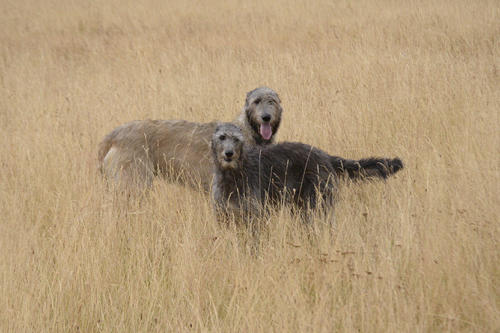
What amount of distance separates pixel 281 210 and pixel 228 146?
0.68m

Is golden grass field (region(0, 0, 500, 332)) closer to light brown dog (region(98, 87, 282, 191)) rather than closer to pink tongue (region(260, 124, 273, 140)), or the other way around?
light brown dog (region(98, 87, 282, 191))

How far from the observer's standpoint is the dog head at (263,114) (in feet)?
17.5

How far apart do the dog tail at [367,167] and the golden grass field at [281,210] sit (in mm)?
218

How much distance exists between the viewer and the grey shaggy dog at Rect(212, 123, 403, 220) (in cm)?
425

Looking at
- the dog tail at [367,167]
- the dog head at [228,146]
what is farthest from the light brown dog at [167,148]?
the dog tail at [367,167]

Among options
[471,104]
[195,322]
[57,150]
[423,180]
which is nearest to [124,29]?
[57,150]

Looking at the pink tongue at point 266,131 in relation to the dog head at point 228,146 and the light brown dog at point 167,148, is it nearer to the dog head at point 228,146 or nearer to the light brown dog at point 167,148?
the light brown dog at point 167,148

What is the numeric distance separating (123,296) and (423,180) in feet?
9.29

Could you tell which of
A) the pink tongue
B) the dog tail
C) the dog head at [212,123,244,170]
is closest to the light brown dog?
the pink tongue

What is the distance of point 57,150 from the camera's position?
20.2 feet

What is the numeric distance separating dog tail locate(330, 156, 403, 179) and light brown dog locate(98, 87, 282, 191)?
3.15ft

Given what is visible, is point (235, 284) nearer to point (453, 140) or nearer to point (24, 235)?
point (24, 235)

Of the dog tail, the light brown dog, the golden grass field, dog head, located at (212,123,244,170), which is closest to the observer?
the golden grass field

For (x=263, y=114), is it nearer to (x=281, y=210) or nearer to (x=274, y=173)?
(x=274, y=173)
